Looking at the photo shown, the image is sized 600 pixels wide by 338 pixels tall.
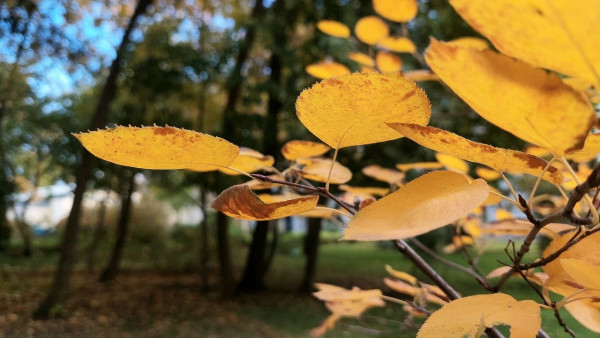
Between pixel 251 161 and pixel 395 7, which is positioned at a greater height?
pixel 395 7

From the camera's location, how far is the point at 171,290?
6062 millimetres

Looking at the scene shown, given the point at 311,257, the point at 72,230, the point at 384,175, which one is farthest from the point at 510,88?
the point at 311,257

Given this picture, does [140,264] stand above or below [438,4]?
below

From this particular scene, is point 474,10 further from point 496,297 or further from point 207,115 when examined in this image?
point 207,115

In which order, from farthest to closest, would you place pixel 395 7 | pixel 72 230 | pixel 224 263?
pixel 224 263 < pixel 72 230 < pixel 395 7

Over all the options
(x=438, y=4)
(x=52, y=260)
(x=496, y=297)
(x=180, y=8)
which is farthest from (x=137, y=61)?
(x=496, y=297)

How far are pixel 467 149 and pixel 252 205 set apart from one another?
13cm

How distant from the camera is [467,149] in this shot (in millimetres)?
246

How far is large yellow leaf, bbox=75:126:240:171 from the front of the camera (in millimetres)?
224

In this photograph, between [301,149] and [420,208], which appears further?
[301,149]

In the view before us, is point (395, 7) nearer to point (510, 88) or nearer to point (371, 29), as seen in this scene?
point (371, 29)

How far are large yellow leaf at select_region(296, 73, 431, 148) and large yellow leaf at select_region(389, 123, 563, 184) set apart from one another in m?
0.01

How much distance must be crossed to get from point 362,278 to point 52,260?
20.3ft

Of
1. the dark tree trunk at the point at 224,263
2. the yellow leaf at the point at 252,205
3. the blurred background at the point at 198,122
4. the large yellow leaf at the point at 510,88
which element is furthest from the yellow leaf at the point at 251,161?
the dark tree trunk at the point at 224,263
